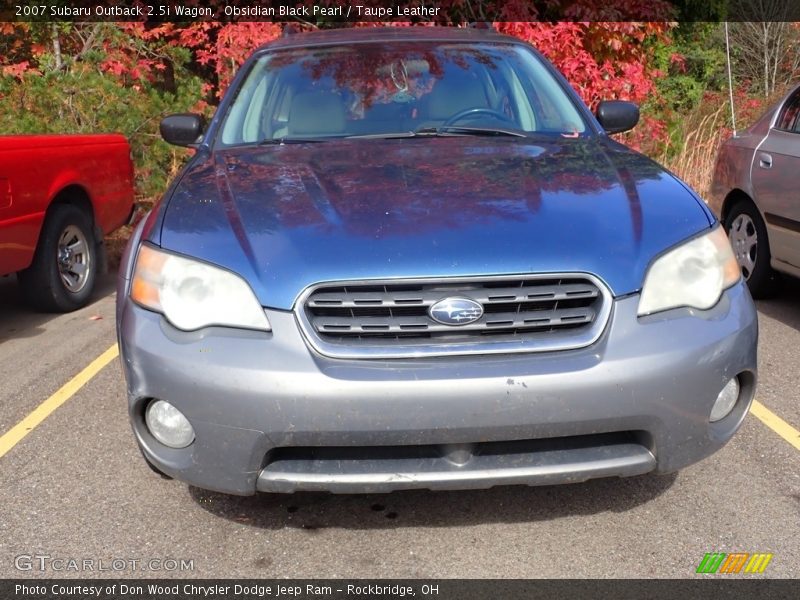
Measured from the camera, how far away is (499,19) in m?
9.14

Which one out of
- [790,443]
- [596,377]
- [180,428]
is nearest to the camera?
[596,377]

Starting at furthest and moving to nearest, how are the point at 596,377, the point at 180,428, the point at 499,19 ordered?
the point at 499,19
the point at 180,428
the point at 596,377

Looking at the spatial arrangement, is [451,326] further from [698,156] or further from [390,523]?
[698,156]

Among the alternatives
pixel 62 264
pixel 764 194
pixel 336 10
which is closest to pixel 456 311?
pixel 764 194

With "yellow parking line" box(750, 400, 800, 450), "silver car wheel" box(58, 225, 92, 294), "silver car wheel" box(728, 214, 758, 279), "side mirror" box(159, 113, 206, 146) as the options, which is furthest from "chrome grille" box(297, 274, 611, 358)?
"silver car wheel" box(58, 225, 92, 294)

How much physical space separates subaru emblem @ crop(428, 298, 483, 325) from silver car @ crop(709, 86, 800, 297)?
3223 mm

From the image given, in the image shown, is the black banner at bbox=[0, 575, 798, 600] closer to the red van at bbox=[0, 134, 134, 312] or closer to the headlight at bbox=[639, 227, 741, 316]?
the headlight at bbox=[639, 227, 741, 316]

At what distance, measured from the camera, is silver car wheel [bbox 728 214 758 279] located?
573 centimetres

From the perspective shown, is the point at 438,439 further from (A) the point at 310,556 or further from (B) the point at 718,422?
(B) the point at 718,422

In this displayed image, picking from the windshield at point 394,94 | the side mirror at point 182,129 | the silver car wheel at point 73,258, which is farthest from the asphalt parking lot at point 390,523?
the silver car wheel at point 73,258

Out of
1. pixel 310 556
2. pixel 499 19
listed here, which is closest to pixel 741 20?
pixel 499 19

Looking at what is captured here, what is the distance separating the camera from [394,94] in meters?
4.07

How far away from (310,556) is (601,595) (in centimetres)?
90

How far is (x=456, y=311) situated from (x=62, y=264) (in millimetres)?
4160
